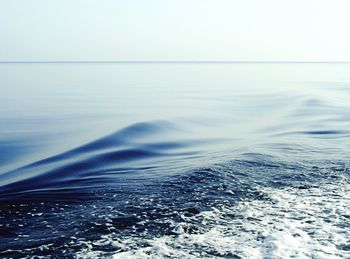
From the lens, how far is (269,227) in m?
9.30

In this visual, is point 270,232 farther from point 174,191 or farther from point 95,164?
point 95,164

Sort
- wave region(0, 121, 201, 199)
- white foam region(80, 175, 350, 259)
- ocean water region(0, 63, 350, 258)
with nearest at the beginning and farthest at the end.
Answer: white foam region(80, 175, 350, 259)
ocean water region(0, 63, 350, 258)
wave region(0, 121, 201, 199)

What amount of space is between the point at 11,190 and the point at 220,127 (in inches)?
568

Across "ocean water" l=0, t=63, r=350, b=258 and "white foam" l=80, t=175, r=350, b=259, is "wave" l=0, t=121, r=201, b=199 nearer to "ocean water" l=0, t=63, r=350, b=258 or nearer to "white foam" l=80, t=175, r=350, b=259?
"ocean water" l=0, t=63, r=350, b=258

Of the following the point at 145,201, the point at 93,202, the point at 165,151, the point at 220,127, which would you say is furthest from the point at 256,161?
the point at 220,127

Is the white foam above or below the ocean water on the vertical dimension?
below

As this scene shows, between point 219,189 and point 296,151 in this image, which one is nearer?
point 219,189

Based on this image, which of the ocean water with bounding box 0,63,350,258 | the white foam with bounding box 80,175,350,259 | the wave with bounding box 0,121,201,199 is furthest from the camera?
the wave with bounding box 0,121,201,199

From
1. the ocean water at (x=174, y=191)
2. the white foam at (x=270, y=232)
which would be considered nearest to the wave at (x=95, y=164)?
the ocean water at (x=174, y=191)

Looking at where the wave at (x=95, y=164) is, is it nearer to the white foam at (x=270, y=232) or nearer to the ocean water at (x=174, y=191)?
the ocean water at (x=174, y=191)

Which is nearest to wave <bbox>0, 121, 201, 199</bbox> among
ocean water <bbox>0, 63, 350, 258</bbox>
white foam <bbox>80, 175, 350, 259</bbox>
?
ocean water <bbox>0, 63, 350, 258</bbox>

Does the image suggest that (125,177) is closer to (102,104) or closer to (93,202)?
(93,202)

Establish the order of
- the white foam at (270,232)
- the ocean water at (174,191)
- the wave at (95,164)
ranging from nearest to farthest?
the white foam at (270,232) < the ocean water at (174,191) < the wave at (95,164)

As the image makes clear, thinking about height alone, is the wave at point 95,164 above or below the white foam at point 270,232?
above
